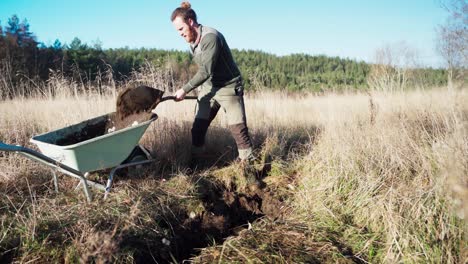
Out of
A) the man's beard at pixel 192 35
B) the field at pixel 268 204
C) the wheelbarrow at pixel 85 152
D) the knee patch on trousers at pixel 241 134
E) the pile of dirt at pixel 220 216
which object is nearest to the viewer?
the field at pixel 268 204

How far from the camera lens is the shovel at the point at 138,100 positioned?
3.56 metres

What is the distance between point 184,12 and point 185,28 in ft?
0.54

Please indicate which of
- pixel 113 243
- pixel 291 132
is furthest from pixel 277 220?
pixel 291 132

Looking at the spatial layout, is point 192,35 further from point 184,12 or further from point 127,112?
point 127,112

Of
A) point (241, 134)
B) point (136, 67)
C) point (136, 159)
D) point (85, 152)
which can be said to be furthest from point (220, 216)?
point (136, 67)

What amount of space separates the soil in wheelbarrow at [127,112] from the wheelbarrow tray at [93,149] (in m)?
0.18

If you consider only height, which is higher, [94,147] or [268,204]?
[94,147]

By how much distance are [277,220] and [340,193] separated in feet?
2.26

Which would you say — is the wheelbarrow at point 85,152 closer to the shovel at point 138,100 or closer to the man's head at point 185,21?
the shovel at point 138,100

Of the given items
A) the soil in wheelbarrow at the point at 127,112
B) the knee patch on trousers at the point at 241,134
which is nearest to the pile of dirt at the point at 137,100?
the soil in wheelbarrow at the point at 127,112

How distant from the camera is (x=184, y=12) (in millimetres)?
3562

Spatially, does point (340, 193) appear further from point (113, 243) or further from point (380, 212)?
point (113, 243)

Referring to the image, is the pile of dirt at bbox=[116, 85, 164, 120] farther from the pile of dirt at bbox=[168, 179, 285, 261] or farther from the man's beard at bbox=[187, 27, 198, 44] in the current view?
the pile of dirt at bbox=[168, 179, 285, 261]

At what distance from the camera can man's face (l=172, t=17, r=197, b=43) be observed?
361cm
